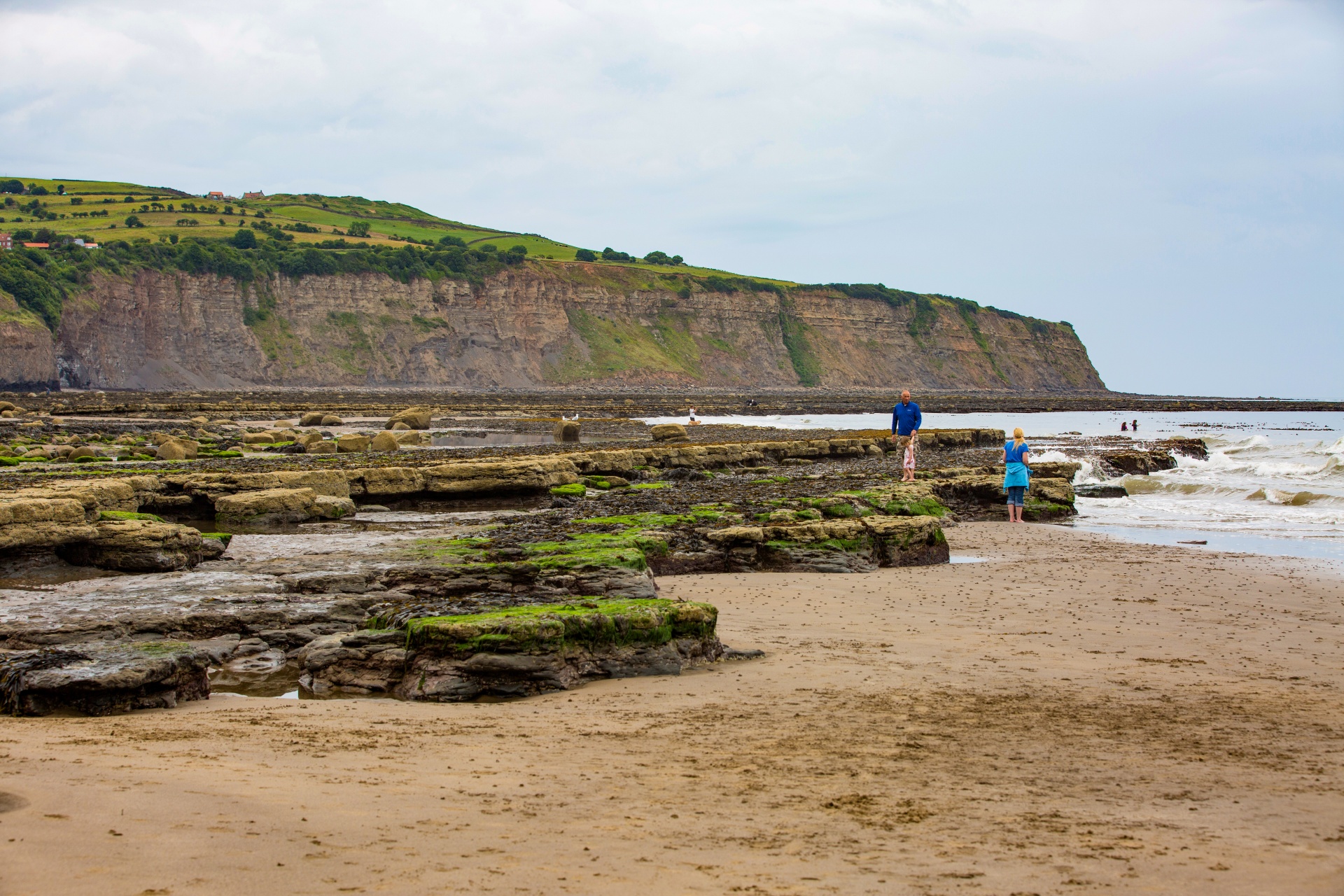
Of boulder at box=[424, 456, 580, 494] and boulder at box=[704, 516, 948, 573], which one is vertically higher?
boulder at box=[424, 456, 580, 494]

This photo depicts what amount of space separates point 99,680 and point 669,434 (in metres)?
30.8

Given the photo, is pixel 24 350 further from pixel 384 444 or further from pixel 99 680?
pixel 99 680

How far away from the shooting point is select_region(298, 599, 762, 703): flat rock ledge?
7789 mm

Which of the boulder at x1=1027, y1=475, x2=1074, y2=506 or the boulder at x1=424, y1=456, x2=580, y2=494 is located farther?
the boulder at x1=424, y1=456, x2=580, y2=494

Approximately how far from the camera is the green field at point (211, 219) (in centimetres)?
12425

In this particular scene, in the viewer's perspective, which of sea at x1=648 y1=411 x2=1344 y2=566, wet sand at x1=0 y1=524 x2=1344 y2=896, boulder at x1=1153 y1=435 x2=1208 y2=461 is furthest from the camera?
boulder at x1=1153 y1=435 x2=1208 y2=461

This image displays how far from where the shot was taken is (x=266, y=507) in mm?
17047

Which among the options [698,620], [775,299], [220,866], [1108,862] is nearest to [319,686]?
[698,620]

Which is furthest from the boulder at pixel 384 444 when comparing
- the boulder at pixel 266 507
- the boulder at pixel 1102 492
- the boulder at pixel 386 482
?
the boulder at pixel 1102 492

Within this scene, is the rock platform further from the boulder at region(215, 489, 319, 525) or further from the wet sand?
the wet sand

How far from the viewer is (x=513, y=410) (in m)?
Result: 64.4

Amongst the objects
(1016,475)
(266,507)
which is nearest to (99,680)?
(266,507)

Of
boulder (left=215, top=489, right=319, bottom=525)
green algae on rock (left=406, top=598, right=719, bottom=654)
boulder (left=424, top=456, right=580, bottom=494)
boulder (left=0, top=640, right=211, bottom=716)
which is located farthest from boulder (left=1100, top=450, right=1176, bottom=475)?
boulder (left=0, top=640, right=211, bottom=716)

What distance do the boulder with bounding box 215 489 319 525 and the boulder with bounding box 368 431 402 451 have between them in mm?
13514
